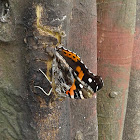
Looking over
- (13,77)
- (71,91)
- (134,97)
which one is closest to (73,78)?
(71,91)

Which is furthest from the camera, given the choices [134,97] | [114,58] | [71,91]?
[134,97]

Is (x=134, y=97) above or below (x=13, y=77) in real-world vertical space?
below

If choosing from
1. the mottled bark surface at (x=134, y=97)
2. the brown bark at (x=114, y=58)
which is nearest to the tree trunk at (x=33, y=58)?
the brown bark at (x=114, y=58)

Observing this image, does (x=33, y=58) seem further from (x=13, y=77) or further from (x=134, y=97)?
(x=134, y=97)

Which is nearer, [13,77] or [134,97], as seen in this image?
[13,77]

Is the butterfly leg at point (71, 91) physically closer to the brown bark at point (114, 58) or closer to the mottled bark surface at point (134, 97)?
the brown bark at point (114, 58)

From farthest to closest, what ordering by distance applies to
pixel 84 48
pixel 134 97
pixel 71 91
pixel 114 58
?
1. pixel 134 97
2. pixel 114 58
3. pixel 84 48
4. pixel 71 91
